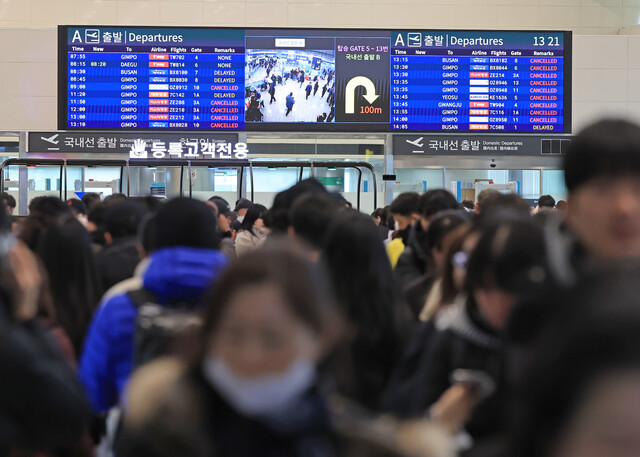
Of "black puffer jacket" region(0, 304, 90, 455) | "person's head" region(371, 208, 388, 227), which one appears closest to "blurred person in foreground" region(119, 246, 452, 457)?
"black puffer jacket" region(0, 304, 90, 455)

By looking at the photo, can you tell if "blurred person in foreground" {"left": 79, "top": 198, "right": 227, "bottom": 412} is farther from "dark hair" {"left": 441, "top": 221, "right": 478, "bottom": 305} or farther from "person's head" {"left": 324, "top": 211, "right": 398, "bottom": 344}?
"dark hair" {"left": 441, "top": 221, "right": 478, "bottom": 305}

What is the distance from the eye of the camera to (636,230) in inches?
72.7

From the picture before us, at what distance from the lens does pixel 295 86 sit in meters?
12.7

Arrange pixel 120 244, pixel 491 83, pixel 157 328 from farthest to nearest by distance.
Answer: pixel 491 83 → pixel 120 244 → pixel 157 328

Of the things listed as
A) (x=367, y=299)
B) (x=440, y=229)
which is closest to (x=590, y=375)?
(x=367, y=299)

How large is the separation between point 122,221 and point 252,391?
3.17 metres

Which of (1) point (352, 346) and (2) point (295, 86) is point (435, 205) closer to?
(1) point (352, 346)

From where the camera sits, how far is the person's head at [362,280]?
2.69m

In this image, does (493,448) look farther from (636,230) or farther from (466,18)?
(466,18)

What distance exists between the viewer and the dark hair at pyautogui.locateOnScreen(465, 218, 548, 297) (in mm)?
1886

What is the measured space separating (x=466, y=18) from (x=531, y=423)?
1679 cm

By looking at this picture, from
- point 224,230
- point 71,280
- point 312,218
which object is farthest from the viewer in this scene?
point 224,230

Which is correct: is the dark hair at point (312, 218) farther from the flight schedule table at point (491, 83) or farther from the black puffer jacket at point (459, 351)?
the flight schedule table at point (491, 83)

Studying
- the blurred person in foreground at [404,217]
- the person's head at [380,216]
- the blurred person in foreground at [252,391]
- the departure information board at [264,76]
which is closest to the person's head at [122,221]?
the blurred person in foreground at [404,217]
